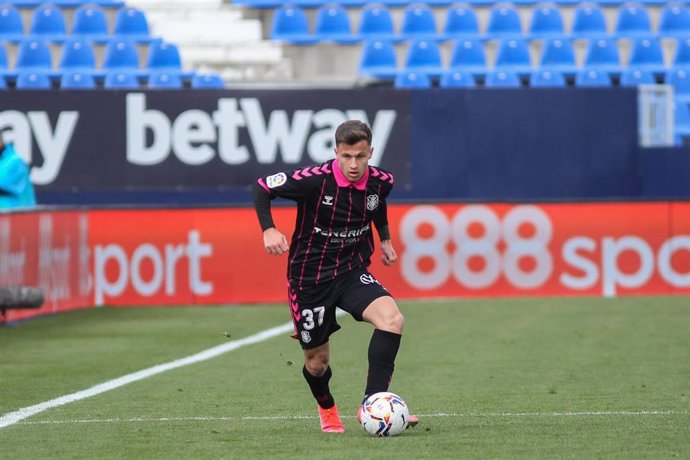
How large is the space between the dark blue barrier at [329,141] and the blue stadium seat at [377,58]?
2.75m

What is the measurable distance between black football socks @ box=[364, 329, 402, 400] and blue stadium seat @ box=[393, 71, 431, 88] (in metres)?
14.0

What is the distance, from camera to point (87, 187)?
19281 millimetres

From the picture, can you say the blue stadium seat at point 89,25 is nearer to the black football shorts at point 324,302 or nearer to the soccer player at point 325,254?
the soccer player at point 325,254

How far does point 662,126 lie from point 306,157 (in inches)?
183

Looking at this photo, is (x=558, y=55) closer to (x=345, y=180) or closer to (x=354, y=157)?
(x=345, y=180)

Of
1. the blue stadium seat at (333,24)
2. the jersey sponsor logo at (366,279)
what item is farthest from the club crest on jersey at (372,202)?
the blue stadium seat at (333,24)

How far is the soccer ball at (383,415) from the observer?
23.2 ft

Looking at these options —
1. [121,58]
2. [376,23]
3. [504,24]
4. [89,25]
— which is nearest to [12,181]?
[121,58]

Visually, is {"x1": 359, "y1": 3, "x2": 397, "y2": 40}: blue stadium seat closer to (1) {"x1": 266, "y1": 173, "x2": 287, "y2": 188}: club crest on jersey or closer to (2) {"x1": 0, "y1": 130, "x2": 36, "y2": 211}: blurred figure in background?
(2) {"x1": 0, "y1": 130, "x2": 36, "y2": 211}: blurred figure in background

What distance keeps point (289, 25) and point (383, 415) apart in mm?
16811

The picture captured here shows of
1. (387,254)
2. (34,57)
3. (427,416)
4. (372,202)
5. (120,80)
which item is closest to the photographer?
(372,202)

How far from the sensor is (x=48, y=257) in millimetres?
16234

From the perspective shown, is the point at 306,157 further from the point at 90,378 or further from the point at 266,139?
the point at 90,378

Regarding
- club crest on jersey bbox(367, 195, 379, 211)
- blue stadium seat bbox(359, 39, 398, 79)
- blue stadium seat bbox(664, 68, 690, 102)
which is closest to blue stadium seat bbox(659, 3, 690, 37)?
blue stadium seat bbox(664, 68, 690, 102)
